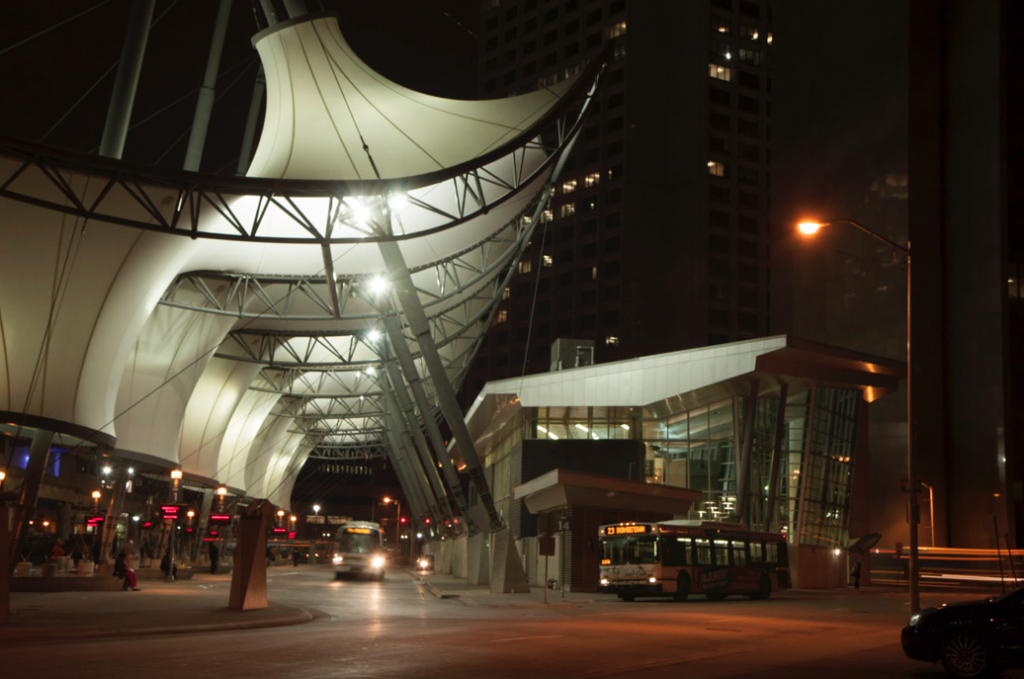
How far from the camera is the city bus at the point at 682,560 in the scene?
29.4 m

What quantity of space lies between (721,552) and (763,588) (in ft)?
9.26

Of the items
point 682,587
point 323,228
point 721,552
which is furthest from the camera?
point 323,228

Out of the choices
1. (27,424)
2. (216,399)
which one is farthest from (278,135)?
(216,399)

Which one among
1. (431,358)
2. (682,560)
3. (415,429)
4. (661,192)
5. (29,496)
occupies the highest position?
(661,192)

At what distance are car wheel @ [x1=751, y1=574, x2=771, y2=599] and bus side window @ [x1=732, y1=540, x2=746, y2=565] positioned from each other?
4.01ft

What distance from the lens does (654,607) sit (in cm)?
2653

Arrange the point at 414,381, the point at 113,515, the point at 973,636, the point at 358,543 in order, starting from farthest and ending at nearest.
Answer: the point at 358,543 < the point at 414,381 < the point at 113,515 < the point at 973,636

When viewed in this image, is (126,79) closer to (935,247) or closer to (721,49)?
(935,247)

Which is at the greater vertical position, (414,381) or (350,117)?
(350,117)

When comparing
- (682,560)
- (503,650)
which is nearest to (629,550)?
(682,560)

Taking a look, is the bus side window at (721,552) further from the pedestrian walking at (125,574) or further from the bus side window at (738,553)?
the pedestrian walking at (125,574)

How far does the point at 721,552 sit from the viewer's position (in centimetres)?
3128

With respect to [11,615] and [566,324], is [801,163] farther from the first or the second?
[11,615]

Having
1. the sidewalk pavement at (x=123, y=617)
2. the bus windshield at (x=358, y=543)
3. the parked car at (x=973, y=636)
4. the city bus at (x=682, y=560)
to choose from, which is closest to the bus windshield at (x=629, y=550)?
the city bus at (x=682, y=560)
